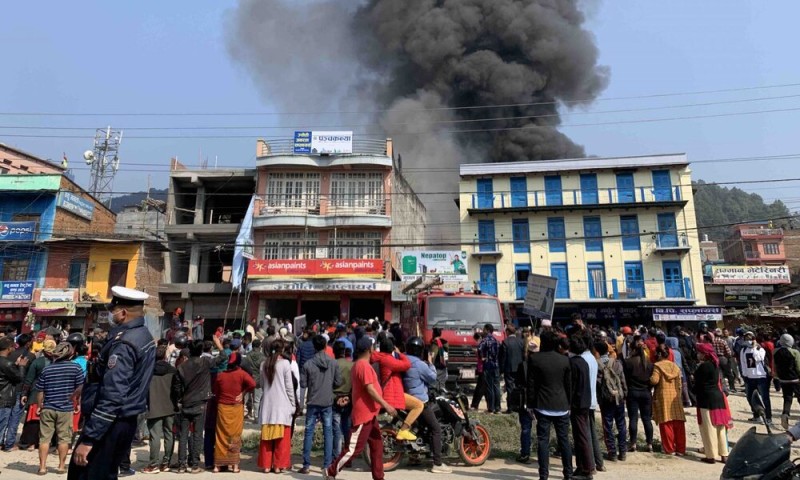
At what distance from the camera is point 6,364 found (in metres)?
6.91

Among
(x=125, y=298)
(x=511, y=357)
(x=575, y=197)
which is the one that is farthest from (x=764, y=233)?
(x=125, y=298)

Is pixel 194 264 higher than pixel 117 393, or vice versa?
pixel 194 264

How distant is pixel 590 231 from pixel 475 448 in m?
26.0

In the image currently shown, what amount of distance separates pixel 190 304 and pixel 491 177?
63.9 feet

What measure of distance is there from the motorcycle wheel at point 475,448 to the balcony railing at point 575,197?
24.7m

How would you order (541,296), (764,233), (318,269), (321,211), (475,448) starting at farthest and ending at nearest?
(764,233) < (321,211) < (318,269) < (541,296) < (475,448)

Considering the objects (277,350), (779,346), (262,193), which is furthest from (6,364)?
(262,193)

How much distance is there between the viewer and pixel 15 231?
2472 cm

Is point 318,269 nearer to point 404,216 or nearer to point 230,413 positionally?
point 404,216

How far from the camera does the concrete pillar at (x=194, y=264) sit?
1049 inches

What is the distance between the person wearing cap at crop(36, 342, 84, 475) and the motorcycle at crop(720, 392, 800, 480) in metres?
7.20

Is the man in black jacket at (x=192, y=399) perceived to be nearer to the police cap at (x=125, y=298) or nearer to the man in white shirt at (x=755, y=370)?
the police cap at (x=125, y=298)

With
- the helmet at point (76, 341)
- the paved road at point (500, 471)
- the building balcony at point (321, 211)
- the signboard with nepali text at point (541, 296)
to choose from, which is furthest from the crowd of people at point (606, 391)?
the building balcony at point (321, 211)

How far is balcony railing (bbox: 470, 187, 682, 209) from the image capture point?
96.1 feet
